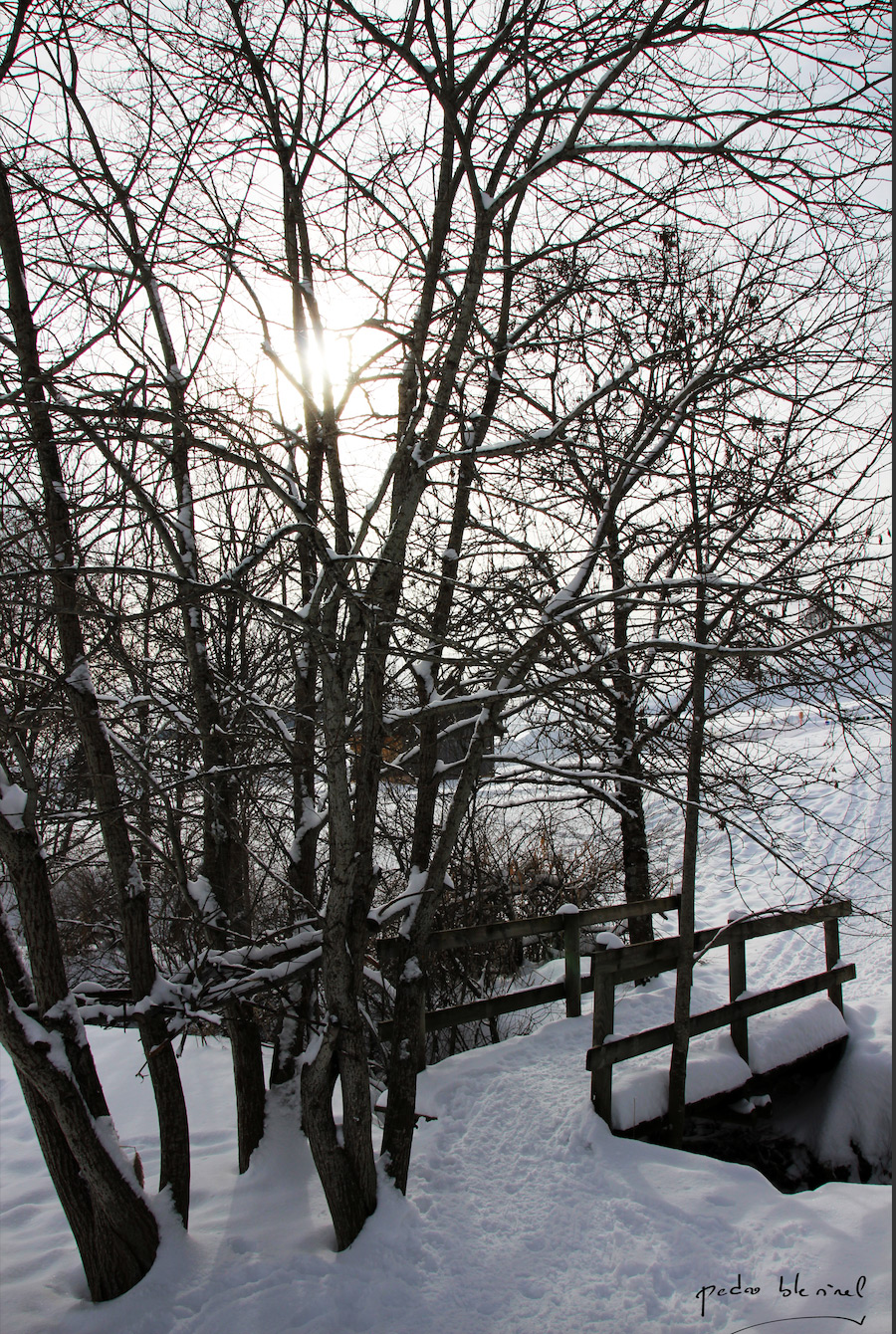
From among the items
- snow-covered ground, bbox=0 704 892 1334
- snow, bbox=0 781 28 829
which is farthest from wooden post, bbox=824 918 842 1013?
snow, bbox=0 781 28 829

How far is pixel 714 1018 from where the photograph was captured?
5668 mm

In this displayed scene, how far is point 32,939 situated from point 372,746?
1.73 metres

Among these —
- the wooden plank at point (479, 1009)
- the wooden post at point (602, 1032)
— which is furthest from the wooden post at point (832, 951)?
the wooden post at point (602, 1032)

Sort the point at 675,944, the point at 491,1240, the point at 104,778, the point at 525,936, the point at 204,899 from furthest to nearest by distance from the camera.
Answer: the point at 525,936, the point at 675,944, the point at 204,899, the point at 104,778, the point at 491,1240

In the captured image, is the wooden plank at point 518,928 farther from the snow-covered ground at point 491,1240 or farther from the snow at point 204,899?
the snow at point 204,899

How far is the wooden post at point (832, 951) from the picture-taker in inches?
274

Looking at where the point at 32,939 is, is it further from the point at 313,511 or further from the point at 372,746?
the point at 313,511

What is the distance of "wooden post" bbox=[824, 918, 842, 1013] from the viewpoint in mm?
6953

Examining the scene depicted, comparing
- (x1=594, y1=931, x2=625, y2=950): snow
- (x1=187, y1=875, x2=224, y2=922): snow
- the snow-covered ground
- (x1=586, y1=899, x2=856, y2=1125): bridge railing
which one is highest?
(x1=187, y1=875, x2=224, y2=922): snow

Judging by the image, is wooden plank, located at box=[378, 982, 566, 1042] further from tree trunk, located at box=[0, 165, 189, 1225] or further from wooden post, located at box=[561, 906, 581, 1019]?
tree trunk, located at box=[0, 165, 189, 1225]

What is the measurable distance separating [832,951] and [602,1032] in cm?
320

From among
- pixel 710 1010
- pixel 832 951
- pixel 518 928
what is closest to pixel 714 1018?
pixel 710 1010

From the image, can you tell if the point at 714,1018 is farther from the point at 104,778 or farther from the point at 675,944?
the point at 104,778

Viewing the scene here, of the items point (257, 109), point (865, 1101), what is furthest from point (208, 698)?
point (865, 1101)
